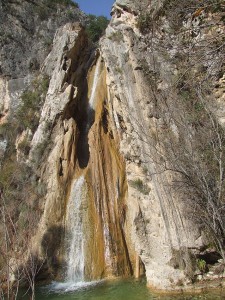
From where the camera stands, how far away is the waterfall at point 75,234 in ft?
49.1

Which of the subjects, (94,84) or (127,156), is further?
(94,84)

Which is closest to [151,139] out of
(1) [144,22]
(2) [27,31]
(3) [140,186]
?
(3) [140,186]

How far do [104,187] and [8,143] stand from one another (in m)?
11.5

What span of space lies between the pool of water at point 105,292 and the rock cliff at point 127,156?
0.59m

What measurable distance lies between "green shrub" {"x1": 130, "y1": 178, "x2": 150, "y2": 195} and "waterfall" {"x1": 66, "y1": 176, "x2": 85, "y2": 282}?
13.6ft

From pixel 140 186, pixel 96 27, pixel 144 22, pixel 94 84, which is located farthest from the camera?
pixel 96 27

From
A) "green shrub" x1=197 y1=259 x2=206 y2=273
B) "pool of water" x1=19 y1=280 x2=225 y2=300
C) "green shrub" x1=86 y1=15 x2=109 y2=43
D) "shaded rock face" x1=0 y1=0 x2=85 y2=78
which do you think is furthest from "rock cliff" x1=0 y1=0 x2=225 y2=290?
"green shrub" x1=86 y1=15 x2=109 y2=43

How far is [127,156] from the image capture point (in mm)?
13703

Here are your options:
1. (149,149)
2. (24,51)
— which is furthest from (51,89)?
(24,51)

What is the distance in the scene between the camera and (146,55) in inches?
565

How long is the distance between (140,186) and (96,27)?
26458 mm

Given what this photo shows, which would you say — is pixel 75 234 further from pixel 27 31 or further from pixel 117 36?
pixel 27 31

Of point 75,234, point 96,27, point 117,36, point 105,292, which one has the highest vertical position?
point 96,27

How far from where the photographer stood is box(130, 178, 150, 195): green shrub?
1282 cm
